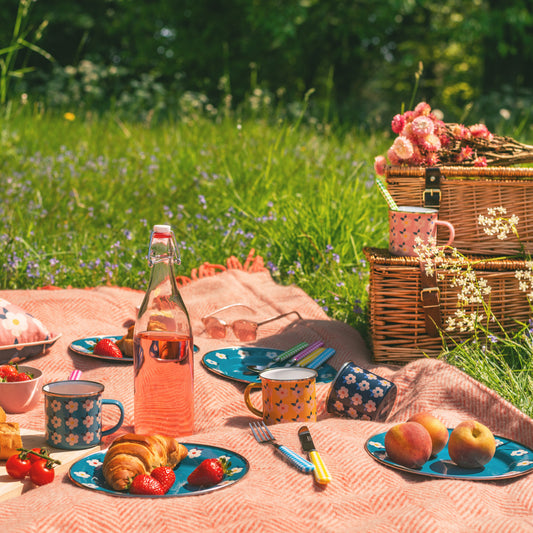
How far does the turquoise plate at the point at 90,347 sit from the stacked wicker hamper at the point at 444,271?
85 centimetres

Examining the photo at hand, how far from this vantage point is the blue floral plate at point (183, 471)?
1700mm

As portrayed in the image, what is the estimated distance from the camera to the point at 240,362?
2.88m

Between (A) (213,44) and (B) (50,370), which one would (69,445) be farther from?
(A) (213,44)

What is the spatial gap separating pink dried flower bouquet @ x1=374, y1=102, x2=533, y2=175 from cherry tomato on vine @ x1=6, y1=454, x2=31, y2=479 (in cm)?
214

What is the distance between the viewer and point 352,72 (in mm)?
13047

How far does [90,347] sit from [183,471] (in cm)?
125

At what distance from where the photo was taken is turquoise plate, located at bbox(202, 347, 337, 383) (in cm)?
272

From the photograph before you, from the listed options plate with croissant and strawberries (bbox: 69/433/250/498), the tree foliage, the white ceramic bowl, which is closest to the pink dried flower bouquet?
the white ceramic bowl

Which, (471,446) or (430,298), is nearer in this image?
(471,446)

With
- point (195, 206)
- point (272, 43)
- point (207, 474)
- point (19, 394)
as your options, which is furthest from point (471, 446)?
point (272, 43)

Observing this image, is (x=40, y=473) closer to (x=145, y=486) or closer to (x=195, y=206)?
(x=145, y=486)

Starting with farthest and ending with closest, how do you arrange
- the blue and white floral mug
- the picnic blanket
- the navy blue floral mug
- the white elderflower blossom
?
1. the white elderflower blossom
2. the navy blue floral mug
3. the blue and white floral mug
4. the picnic blanket

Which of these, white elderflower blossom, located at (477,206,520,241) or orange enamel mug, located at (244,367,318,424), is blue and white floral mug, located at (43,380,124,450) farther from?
white elderflower blossom, located at (477,206,520,241)

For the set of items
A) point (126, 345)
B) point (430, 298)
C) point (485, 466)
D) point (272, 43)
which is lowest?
point (485, 466)
